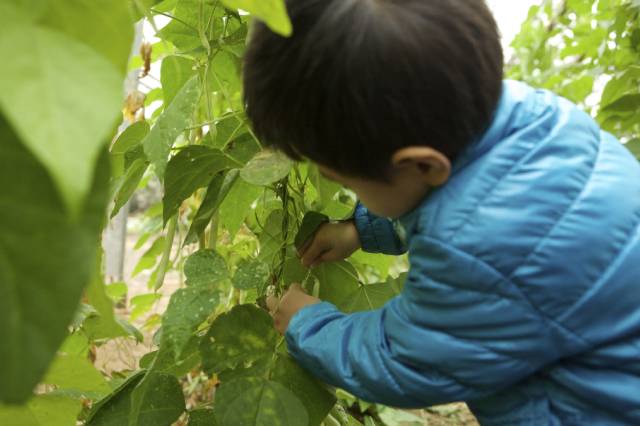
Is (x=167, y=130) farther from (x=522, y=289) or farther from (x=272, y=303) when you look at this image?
(x=522, y=289)

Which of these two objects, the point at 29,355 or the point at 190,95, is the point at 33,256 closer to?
the point at 29,355

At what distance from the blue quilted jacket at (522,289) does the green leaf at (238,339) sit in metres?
0.07

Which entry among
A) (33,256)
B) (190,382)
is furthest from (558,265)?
(190,382)

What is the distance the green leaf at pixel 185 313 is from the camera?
562mm

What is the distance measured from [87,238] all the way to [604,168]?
1.42ft

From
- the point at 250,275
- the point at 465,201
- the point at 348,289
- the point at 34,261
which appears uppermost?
the point at 34,261

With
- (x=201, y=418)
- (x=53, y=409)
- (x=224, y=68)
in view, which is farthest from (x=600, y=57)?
(x=53, y=409)

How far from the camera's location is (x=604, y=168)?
55cm

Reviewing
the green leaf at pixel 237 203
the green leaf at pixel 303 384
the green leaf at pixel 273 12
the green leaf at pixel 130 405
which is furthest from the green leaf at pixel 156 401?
the green leaf at pixel 273 12

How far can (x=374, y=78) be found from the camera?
46 centimetres

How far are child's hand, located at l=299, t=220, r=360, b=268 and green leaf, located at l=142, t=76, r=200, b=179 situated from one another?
18 centimetres

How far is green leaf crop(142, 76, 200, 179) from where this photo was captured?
601 millimetres

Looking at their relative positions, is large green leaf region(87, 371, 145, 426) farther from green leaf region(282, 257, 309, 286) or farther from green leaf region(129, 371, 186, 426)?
green leaf region(282, 257, 309, 286)

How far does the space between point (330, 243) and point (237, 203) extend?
14 centimetres
